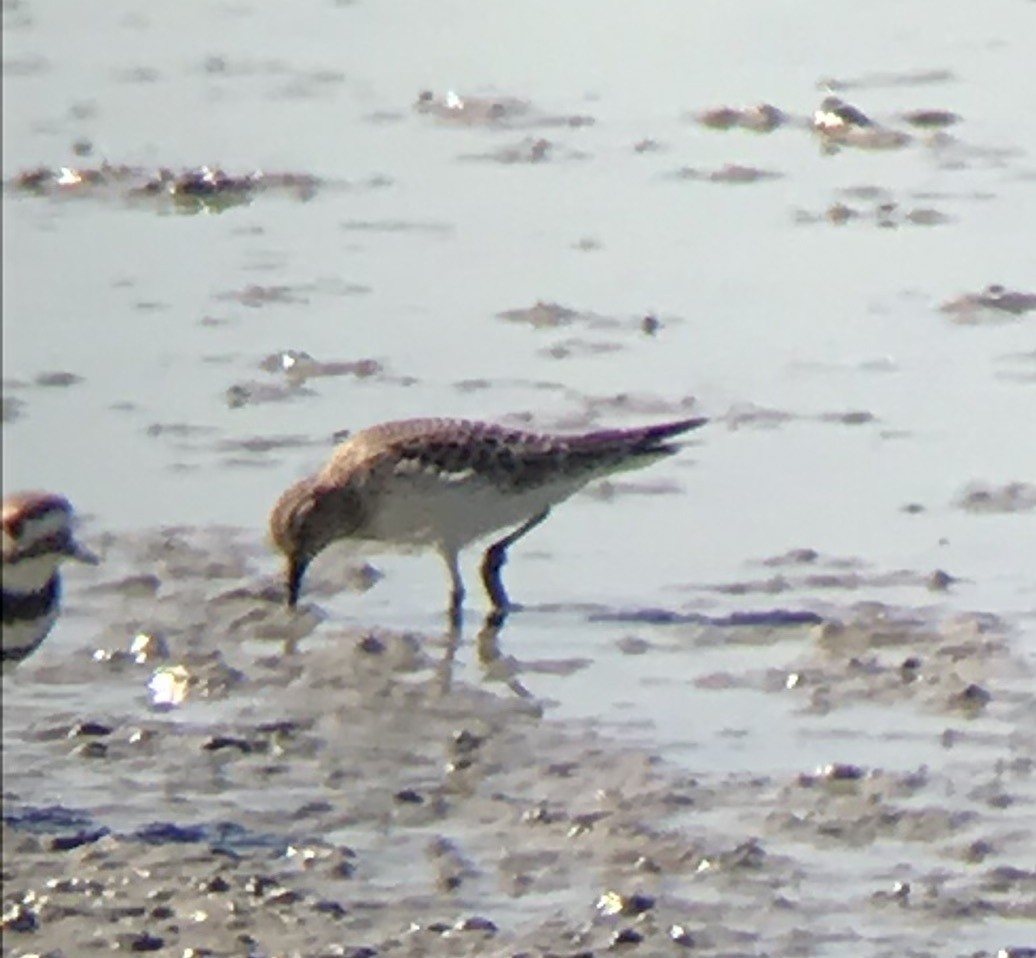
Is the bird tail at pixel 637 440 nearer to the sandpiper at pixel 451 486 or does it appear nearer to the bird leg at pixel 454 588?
the sandpiper at pixel 451 486

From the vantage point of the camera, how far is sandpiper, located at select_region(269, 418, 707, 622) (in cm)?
1007

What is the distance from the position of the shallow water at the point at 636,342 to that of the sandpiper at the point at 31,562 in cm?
31

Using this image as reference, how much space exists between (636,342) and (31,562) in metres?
3.72

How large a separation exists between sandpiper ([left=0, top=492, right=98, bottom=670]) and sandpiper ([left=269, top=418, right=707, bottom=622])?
4.47 feet

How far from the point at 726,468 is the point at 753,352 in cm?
114

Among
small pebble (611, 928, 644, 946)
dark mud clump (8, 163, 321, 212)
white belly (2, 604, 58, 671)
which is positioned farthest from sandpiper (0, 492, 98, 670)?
dark mud clump (8, 163, 321, 212)

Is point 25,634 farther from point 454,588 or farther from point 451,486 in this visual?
point 451,486

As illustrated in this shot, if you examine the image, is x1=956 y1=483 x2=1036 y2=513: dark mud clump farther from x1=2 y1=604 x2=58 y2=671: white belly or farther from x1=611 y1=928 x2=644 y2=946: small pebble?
x1=611 y1=928 x2=644 y2=946: small pebble

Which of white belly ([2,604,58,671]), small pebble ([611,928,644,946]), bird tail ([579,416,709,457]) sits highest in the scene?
small pebble ([611,928,644,946])

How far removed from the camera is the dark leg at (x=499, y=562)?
988 centimetres

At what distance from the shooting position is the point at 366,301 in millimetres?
12586

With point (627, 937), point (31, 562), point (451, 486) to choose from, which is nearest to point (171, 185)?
point (451, 486)

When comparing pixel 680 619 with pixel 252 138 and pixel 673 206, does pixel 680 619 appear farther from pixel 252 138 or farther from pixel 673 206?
pixel 252 138

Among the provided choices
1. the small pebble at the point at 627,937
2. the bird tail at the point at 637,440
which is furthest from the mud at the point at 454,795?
the bird tail at the point at 637,440
